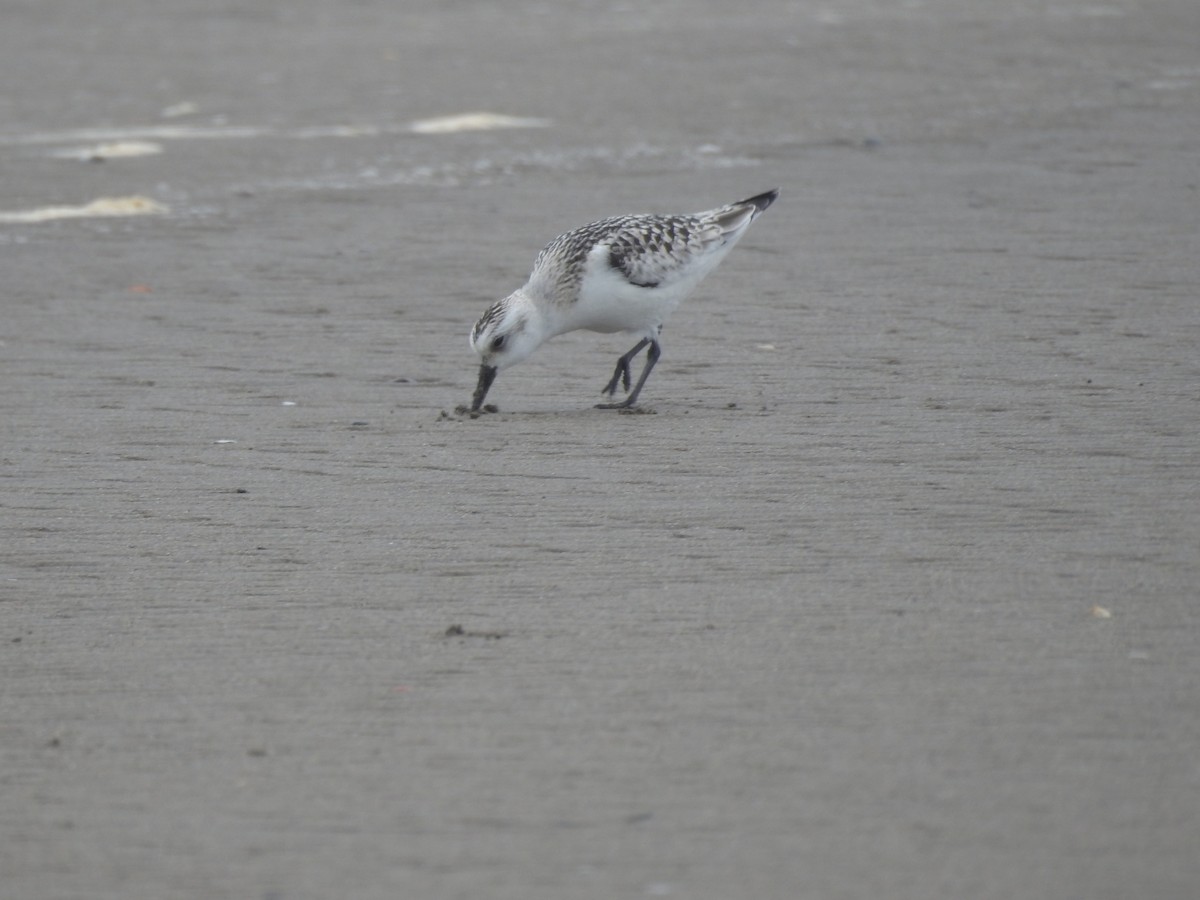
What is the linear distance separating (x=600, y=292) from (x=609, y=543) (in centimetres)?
224

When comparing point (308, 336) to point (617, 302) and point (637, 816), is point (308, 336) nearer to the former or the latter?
point (617, 302)

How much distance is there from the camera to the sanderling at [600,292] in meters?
8.54

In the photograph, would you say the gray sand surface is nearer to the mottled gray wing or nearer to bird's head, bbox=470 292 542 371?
bird's head, bbox=470 292 542 371

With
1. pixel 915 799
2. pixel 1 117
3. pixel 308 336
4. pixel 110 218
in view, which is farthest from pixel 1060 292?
pixel 1 117

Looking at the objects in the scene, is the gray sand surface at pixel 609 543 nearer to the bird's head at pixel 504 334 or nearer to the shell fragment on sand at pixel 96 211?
the shell fragment on sand at pixel 96 211

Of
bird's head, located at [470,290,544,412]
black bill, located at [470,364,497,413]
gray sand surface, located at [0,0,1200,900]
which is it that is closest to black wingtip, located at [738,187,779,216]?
gray sand surface, located at [0,0,1200,900]

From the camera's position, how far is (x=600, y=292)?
27.9 feet

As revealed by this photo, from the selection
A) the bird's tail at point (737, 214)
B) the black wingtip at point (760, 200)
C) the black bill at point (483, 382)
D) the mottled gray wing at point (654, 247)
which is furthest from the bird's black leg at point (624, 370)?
the black wingtip at point (760, 200)

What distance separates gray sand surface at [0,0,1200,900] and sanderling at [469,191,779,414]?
0.36 metres

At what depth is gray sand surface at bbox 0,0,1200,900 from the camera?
4.38 meters

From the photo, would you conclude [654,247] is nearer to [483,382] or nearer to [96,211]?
[483,382]

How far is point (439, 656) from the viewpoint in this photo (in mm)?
5566

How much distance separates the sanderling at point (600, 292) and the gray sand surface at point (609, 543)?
365 millimetres

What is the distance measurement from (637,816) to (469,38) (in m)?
21.0
